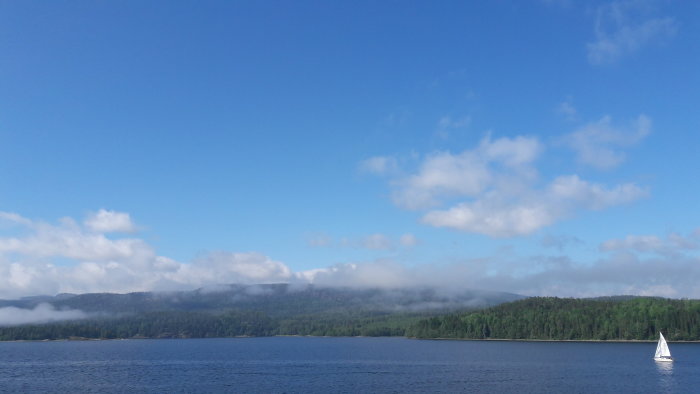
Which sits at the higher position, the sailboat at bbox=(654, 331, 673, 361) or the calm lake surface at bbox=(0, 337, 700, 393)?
the sailboat at bbox=(654, 331, 673, 361)

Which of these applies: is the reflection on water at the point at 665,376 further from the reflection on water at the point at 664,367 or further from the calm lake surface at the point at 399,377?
the calm lake surface at the point at 399,377

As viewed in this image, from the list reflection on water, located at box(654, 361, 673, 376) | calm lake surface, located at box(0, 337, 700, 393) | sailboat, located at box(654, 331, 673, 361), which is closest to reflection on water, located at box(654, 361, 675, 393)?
Answer: reflection on water, located at box(654, 361, 673, 376)

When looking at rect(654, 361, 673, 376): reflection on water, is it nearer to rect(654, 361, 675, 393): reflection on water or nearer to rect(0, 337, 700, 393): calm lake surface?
rect(654, 361, 675, 393): reflection on water

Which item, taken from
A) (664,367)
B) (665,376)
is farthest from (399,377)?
(664,367)

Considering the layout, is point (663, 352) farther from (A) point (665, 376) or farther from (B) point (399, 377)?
(B) point (399, 377)

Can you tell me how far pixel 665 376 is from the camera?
122625 millimetres

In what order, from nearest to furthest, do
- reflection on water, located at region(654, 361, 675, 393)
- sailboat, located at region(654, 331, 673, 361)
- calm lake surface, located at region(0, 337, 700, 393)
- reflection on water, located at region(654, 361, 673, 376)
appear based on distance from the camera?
reflection on water, located at region(654, 361, 675, 393) < calm lake surface, located at region(0, 337, 700, 393) < reflection on water, located at region(654, 361, 673, 376) < sailboat, located at region(654, 331, 673, 361)

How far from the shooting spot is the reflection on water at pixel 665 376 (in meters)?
105

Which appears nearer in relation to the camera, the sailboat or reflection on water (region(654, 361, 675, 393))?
reflection on water (region(654, 361, 675, 393))

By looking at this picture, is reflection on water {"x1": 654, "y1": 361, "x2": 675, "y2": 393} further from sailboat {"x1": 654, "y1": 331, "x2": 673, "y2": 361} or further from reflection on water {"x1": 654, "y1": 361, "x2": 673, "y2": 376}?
sailboat {"x1": 654, "y1": 331, "x2": 673, "y2": 361}

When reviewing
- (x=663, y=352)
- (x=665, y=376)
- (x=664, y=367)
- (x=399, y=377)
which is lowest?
(x=399, y=377)

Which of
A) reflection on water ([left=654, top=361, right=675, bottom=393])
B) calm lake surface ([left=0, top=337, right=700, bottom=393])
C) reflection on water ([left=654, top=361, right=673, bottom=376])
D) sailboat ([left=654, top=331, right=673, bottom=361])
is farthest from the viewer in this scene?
sailboat ([left=654, top=331, right=673, bottom=361])

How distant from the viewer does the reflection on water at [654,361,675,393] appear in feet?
344

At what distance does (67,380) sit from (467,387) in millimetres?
92866
